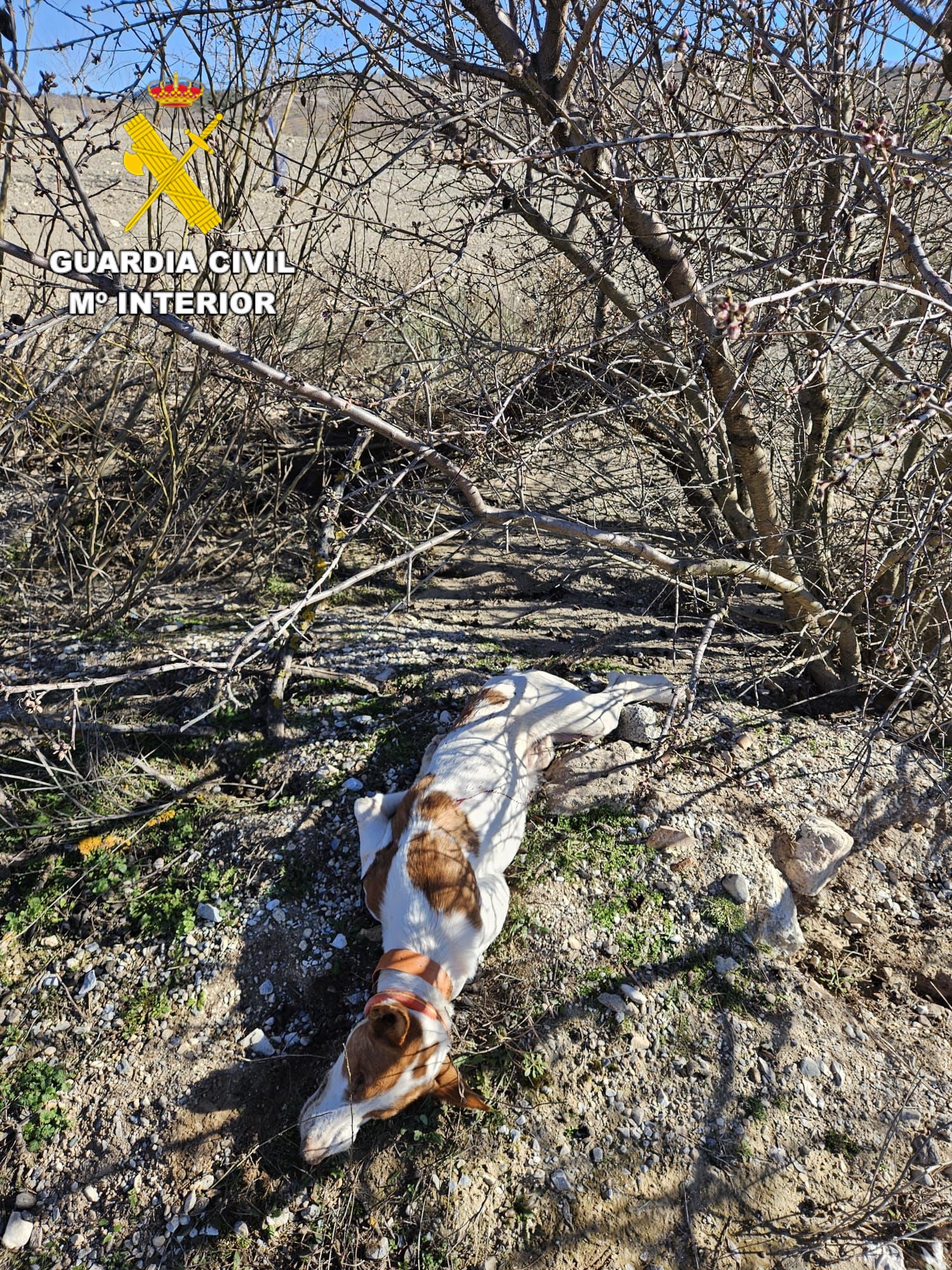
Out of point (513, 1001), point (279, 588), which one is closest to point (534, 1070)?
point (513, 1001)

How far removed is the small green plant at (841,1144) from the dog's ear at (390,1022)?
1.51 metres

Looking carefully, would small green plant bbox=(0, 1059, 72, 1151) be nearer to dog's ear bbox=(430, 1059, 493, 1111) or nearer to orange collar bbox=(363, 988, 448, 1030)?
orange collar bbox=(363, 988, 448, 1030)

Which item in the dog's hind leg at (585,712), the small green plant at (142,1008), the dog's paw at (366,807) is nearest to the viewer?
the small green plant at (142,1008)

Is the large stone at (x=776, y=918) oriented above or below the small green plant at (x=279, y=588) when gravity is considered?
below

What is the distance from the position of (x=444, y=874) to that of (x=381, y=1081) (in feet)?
2.40

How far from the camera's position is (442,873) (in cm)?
307

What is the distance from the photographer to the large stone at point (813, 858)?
137 inches

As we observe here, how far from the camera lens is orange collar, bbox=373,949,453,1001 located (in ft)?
9.25

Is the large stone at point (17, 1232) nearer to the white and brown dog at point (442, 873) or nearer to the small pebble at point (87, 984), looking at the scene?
the small pebble at point (87, 984)

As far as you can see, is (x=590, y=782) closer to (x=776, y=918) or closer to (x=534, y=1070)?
(x=776, y=918)

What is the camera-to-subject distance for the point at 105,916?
330 centimetres

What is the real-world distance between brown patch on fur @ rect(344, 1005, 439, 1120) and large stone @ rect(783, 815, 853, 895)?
1.80 m

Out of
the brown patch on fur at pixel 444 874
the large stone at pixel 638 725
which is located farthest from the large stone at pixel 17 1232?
the large stone at pixel 638 725

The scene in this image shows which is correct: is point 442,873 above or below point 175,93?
below
